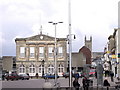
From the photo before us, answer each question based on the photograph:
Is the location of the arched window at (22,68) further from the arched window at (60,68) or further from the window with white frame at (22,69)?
the arched window at (60,68)

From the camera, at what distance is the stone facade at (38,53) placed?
9225 cm

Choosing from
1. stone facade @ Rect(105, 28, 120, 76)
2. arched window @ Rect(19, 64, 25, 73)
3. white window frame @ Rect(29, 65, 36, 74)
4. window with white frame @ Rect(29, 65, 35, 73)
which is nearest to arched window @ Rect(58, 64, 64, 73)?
white window frame @ Rect(29, 65, 36, 74)

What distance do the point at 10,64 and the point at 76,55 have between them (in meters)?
24.8

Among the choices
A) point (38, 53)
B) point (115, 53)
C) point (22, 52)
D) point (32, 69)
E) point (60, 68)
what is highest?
point (22, 52)

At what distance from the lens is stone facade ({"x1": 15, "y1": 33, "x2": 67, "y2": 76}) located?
9225 centimetres

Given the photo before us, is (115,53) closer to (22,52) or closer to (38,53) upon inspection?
(38,53)

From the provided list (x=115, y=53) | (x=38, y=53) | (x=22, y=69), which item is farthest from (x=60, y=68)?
(x=115, y=53)

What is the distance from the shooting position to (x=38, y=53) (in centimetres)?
9356

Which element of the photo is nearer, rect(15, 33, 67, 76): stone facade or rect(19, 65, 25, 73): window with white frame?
rect(19, 65, 25, 73): window with white frame

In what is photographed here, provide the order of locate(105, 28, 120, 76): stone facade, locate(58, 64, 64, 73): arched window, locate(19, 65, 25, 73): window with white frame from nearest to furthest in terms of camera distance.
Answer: locate(105, 28, 120, 76): stone facade < locate(19, 65, 25, 73): window with white frame < locate(58, 64, 64, 73): arched window

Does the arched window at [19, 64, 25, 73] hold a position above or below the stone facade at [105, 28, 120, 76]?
below

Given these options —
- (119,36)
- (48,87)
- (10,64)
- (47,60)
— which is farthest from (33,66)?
(48,87)

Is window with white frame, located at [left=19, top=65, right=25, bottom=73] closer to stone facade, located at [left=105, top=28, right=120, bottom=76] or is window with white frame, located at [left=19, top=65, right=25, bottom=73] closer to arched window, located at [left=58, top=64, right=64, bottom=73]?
arched window, located at [left=58, top=64, right=64, bottom=73]

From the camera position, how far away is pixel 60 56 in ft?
304
